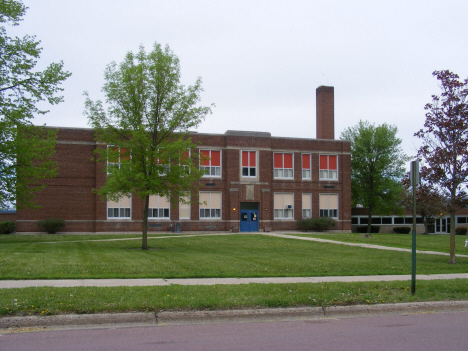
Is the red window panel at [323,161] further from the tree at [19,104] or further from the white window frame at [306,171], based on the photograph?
the tree at [19,104]

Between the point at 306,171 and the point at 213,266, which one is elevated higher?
the point at 306,171

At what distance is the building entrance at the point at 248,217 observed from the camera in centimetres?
4347

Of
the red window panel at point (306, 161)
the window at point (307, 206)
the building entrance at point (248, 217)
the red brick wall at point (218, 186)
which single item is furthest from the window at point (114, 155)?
the window at point (307, 206)

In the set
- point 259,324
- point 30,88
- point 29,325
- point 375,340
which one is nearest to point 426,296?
point 375,340

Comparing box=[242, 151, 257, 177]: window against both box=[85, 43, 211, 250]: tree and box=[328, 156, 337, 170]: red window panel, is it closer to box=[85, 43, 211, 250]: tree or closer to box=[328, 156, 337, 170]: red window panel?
box=[328, 156, 337, 170]: red window panel

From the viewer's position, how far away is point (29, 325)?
7.90m

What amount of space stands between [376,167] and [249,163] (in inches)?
711

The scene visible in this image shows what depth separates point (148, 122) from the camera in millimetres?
23609

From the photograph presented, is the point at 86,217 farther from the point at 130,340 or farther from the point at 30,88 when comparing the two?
the point at 130,340

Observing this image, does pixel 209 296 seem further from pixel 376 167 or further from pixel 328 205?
pixel 376 167

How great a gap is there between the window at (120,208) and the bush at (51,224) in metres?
4.01

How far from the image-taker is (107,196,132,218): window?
40.5m

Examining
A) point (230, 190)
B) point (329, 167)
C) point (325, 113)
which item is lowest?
point (230, 190)

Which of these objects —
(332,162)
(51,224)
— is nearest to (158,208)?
(51,224)
